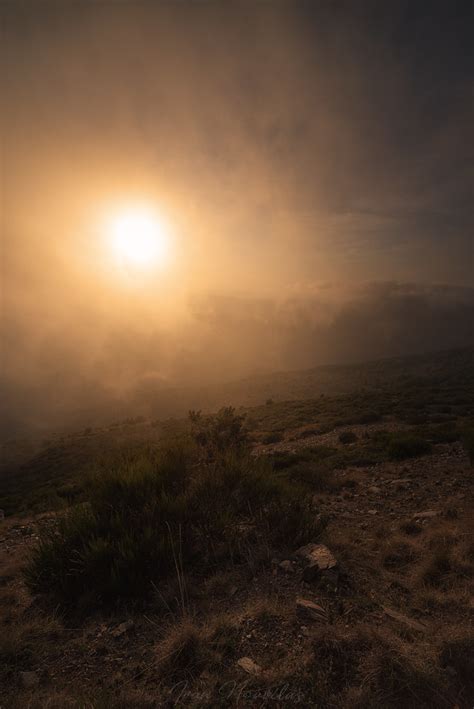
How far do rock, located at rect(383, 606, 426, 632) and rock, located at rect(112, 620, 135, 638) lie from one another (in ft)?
9.32

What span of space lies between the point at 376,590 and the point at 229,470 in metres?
2.85

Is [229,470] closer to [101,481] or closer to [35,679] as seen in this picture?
[101,481]

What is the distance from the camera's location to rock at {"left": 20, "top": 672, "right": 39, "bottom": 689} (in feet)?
9.51

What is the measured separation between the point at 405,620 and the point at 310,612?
1002 millimetres

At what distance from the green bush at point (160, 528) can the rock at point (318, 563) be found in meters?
0.35

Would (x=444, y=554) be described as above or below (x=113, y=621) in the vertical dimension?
below

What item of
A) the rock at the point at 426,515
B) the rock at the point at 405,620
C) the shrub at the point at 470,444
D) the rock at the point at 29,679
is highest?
the rock at the point at 29,679

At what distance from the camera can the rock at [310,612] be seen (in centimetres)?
Result: 330

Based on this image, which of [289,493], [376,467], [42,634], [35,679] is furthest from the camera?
[376,467]

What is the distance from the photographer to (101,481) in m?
5.67

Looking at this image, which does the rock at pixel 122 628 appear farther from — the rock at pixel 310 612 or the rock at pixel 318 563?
the rock at pixel 318 563

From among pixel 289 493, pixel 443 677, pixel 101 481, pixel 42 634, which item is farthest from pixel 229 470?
pixel 443 677

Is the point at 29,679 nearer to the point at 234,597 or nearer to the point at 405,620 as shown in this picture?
the point at 234,597

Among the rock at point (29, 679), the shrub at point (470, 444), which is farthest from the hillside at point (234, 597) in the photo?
the shrub at point (470, 444)
